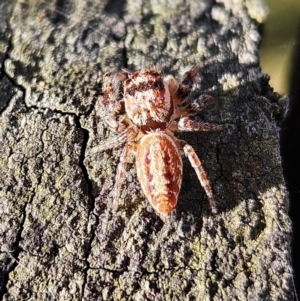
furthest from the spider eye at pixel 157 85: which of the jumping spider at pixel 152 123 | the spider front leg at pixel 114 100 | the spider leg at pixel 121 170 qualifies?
the spider leg at pixel 121 170

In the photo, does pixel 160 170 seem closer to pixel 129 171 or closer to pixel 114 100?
pixel 129 171

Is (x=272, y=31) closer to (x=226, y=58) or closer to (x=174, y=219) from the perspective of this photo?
(x=226, y=58)

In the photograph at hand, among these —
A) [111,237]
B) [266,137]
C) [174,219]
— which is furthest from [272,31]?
[111,237]

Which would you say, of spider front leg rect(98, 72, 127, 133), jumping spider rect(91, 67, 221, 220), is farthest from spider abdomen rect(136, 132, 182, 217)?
spider front leg rect(98, 72, 127, 133)

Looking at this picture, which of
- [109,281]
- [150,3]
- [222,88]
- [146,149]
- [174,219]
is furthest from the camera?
[150,3]

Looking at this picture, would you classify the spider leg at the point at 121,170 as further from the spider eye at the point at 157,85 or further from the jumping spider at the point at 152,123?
the spider eye at the point at 157,85

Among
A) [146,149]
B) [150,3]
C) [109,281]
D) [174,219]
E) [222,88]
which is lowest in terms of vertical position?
[109,281]

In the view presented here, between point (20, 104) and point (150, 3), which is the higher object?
point (150, 3)
